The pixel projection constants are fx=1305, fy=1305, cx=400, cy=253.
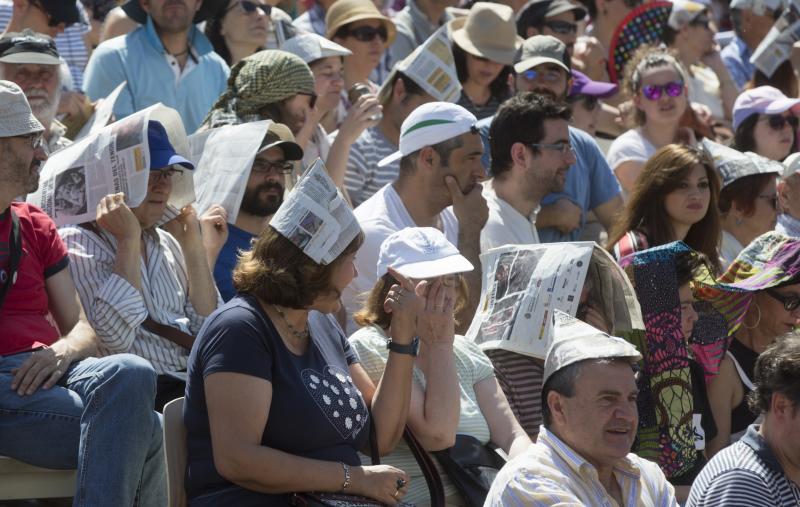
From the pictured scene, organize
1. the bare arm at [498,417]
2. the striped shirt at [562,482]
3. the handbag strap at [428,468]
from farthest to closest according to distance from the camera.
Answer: the bare arm at [498,417], the handbag strap at [428,468], the striped shirt at [562,482]

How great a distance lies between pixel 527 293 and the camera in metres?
5.35

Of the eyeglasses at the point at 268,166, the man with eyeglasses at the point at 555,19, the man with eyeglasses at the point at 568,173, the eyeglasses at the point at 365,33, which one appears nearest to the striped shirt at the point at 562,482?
the eyeglasses at the point at 268,166

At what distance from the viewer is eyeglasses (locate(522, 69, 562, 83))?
8.39m

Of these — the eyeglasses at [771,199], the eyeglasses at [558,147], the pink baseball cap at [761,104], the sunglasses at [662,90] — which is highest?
the eyeglasses at [558,147]

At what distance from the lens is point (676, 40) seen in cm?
1063

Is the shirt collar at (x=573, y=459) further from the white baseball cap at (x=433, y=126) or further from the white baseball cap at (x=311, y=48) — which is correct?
the white baseball cap at (x=311, y=48)

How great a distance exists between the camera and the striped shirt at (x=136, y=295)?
510 centimetres

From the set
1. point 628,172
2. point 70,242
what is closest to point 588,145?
point 628,172

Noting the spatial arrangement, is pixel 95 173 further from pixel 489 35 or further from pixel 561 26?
pixel 561 26

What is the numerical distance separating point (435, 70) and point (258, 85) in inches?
51.0

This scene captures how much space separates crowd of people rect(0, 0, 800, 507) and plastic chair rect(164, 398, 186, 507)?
0.04 meters

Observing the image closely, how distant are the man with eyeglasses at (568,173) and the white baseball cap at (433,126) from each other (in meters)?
0.91

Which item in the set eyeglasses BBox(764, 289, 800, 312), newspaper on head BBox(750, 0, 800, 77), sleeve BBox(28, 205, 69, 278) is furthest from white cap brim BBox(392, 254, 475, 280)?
newspaper on head BBox(750, 0, 800, 77)

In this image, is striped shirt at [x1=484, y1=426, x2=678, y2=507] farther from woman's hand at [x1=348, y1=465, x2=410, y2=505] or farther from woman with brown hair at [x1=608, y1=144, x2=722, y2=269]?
woman with brown hair at [x1=608, y1=144, x2=722, y2=269]
